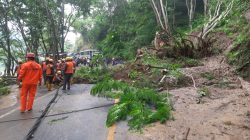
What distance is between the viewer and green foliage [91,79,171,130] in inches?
309

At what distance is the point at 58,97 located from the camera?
13445 millimetres

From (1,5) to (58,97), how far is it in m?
21.8

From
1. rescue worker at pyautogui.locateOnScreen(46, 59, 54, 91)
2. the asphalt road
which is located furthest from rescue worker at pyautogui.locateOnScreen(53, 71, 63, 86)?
the asphalt road

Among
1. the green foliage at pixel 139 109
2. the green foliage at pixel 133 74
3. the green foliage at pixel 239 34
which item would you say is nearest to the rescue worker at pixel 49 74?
the green foliage at pixel 133 74

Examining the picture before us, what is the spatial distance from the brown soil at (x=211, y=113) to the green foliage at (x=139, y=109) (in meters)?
0.26

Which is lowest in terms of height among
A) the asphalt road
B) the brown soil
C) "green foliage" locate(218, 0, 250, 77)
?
the asphalt road

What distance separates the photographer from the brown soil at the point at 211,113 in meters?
7.00

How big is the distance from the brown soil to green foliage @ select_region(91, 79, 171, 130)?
0.26 m

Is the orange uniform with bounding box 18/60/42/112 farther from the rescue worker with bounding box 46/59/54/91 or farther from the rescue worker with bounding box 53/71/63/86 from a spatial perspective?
the rescue worker with bounding box 53/71/63/86

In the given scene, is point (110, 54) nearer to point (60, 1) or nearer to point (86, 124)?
point (60, 1)

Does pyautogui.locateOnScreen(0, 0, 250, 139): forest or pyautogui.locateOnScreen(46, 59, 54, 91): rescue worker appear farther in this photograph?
pyautogui.locateOnScreen(46, 59, 54, 91): rescue worker

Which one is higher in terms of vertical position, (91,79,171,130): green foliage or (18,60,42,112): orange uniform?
(18,60,42,112): orange uniform

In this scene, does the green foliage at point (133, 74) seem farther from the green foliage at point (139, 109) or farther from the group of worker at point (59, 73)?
the green foliage at point (139, 109)

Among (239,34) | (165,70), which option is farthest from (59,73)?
(239,34)
